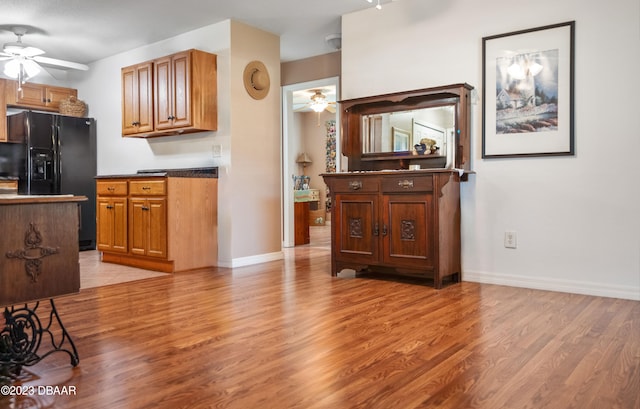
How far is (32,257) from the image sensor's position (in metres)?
1.81

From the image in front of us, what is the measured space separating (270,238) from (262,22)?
7.01ft

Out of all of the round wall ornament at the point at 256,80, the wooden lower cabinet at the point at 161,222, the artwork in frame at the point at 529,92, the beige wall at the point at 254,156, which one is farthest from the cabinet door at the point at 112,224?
the artwork in frame at the point at 529,92

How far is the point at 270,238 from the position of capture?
16.7 feet

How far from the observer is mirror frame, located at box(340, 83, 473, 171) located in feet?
12.3

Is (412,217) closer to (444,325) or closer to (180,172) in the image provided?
(444,325)

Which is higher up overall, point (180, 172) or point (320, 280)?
point (180, 172)

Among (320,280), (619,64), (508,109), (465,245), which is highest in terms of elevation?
(619,64)

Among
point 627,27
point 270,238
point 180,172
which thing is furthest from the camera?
point 270,238

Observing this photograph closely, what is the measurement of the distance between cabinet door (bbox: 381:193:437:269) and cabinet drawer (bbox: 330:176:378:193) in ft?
0.46

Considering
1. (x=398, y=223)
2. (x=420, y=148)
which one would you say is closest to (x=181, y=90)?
(x=420, y=148)

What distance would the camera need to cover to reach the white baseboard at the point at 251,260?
15.3 feet

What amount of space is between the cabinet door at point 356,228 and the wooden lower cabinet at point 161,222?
1.34 metres

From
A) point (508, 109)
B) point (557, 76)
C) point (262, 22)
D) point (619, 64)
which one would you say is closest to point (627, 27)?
point (619, 64)

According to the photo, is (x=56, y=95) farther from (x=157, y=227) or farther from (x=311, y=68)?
(x=311, y=68)
